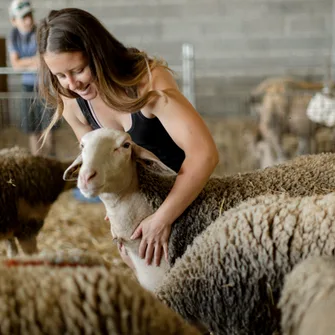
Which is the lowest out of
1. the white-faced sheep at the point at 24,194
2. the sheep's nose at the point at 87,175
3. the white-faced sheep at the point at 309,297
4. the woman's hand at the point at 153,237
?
the white-faced sheep at the point at 24,194

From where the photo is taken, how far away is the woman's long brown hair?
1669mm

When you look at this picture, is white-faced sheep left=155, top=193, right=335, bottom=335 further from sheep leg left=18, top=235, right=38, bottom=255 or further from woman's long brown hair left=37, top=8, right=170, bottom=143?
sheep leg left=18, top=235, right=38, bottom=255

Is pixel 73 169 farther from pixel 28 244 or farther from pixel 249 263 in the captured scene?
pixel 28 244

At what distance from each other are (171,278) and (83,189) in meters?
0.37

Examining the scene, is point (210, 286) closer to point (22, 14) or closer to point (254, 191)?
point (254, 191)

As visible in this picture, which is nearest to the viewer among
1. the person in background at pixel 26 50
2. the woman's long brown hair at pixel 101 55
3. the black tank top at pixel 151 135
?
the woman's long brown hair at pixel 101 55

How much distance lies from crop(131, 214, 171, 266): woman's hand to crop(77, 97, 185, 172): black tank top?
33 centimetres

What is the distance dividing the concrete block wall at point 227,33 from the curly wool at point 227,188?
16.0 ft

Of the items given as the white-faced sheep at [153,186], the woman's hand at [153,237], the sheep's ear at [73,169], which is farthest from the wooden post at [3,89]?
the woman's hand at [153,237]

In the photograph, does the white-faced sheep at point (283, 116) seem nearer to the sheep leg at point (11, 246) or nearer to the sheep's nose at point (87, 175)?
the sheep leg at point (11, 246)

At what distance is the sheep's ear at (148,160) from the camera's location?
1.71m

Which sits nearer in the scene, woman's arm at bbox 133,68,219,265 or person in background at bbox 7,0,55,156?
woman's arm at bbox 133,68,219,265

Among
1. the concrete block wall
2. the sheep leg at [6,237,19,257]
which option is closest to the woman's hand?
the sheep leg at [6,237,19,257]

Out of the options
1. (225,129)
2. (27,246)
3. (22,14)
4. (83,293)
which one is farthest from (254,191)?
(225,129)
